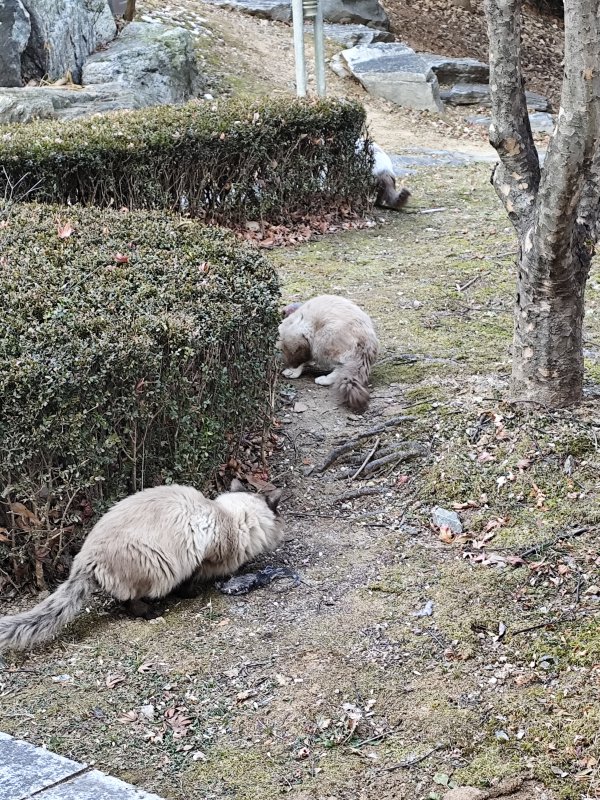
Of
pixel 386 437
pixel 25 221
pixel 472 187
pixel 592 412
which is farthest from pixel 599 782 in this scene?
pixel 472 187

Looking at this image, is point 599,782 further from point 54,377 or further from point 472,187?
point 472,187

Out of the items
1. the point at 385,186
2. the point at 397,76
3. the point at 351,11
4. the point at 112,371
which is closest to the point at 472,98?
the point at 397,76

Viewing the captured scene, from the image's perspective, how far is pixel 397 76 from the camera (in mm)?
20062

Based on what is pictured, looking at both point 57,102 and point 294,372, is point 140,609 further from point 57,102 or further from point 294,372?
point 57,102

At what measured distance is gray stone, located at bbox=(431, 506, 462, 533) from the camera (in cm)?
531

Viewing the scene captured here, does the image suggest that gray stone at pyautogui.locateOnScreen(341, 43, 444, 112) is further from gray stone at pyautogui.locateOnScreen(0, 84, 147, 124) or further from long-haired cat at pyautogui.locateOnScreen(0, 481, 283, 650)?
long-haired cat at pyautogui.locateOnScreen(0, 481, 283, 650)

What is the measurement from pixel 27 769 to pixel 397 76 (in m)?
Answer: 18.8

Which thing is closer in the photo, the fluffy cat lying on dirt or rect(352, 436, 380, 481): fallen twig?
rect(352, 436, 380, 481): fallen twig

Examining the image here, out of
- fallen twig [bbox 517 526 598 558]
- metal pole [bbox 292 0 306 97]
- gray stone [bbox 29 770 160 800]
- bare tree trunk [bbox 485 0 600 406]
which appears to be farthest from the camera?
metal pole [bbox 292 0 306 97]

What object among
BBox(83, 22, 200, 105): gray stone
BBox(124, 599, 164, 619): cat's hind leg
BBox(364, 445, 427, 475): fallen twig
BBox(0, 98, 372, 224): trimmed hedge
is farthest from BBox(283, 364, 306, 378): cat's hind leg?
BBox(83, 22, 200, 105): gray stone

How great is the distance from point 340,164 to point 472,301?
352 centimetres

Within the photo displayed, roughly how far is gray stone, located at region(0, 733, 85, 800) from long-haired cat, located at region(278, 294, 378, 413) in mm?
3834

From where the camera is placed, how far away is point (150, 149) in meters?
9.95

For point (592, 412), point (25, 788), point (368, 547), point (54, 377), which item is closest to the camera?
point (25, 788)
